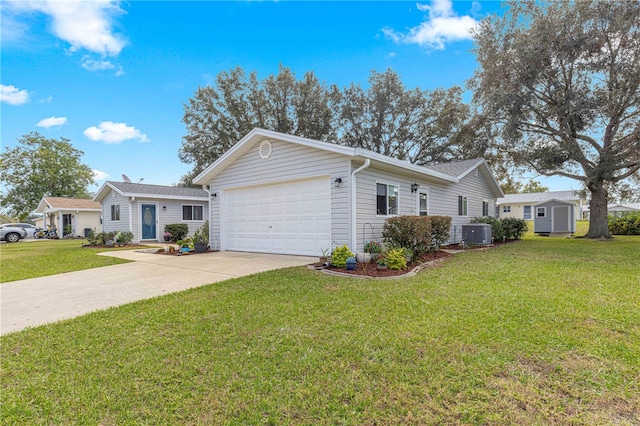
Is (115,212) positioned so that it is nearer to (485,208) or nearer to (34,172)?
(485,208)

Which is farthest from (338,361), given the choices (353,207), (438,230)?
(438,230)

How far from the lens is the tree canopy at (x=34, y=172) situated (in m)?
33.4

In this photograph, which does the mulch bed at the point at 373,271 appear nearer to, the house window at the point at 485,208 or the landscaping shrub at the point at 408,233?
the landscaping shrub at the point at 408,233

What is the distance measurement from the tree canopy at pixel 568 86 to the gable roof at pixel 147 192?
1646 cm

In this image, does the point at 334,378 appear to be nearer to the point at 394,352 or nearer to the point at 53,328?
the point at 394,352

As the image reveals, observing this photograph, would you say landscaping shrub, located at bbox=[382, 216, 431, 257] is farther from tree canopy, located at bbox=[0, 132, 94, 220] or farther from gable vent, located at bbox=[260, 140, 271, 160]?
tree canopy, located at bbox=[0, 132, 94, 220]

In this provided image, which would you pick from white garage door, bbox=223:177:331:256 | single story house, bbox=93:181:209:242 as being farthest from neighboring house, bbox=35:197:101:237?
white garage door, bbox=223:177:331:256

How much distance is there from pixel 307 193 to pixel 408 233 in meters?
3.16

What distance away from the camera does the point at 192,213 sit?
60.5 ft

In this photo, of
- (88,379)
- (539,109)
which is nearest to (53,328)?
(88,379)

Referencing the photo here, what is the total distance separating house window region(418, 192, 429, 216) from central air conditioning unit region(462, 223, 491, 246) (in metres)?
2.07

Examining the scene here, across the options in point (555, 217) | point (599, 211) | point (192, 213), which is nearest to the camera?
point (599, 211)

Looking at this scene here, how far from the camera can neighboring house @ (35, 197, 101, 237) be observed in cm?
2284

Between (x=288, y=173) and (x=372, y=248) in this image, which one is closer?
(x=372, y=248)
